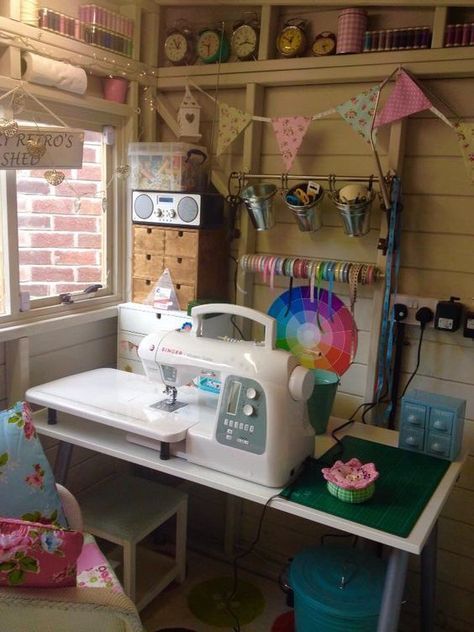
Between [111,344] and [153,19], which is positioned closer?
[153,19]

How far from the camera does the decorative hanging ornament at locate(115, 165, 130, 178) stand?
7.64ft

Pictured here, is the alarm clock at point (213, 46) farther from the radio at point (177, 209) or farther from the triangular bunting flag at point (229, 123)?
the radio at point (177, 209)

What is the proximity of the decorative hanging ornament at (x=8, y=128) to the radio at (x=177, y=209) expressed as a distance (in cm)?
61

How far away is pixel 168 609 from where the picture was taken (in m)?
2.24

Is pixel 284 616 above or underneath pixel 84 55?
underneath

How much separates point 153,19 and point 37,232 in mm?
996

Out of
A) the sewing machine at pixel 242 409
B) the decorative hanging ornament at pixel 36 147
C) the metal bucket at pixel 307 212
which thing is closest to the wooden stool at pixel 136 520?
the sewing machine at pixel 242 409

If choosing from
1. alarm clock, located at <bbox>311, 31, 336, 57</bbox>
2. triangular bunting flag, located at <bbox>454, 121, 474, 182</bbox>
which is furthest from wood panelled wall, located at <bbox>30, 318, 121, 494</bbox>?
triangular bunting flag, located at <bbox>454, 121, 474, 182</bbox>

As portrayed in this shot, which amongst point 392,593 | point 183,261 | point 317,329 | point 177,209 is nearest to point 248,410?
point 392,593

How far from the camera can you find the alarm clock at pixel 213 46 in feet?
7.47

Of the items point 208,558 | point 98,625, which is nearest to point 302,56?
point 98,625

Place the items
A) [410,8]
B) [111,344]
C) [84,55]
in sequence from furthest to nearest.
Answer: [111,344] → [84,55] → [410,8]

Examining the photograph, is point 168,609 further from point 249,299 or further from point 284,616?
point 249,299

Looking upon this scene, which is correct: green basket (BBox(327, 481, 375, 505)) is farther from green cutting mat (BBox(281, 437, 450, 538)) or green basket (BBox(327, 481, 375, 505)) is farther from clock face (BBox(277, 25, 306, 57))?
clock face (BBox(277, 25, 306, 57))
